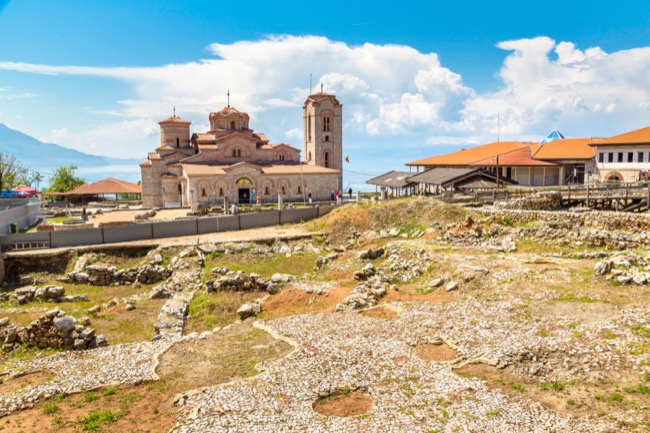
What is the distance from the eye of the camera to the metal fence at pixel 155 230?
3170 centimetres

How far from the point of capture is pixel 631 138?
4759 cm

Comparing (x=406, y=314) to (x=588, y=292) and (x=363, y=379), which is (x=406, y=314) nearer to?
(x=363, y=379)

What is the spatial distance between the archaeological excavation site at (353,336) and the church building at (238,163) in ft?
73.7

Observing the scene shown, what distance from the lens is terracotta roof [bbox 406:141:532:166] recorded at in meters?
57.2

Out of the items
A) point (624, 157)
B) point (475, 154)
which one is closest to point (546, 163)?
point (624, 157)

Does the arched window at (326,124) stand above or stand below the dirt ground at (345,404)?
above

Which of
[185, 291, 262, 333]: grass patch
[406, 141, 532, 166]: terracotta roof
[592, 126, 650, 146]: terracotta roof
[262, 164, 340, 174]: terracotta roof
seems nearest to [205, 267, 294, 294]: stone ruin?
[185, 291, 262, 333]: grass patch

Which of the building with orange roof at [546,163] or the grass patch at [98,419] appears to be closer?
the grass patch at [98,419]

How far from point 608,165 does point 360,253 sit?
108ft

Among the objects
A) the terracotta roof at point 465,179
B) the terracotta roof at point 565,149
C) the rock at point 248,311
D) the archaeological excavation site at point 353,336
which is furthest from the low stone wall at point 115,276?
the terracotta roof at point 565,149

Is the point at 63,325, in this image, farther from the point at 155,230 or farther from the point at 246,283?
the point at 155,230

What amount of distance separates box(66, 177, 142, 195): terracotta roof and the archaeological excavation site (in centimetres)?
3432

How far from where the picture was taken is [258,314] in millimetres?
21266

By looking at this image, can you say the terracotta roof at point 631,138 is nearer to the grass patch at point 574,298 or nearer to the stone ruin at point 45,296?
the grass patch at point 574,298
